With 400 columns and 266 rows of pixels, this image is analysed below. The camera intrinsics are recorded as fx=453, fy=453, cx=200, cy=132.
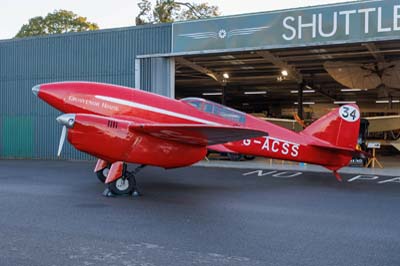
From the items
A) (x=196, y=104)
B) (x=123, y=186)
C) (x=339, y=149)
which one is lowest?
(x=123, y=186)

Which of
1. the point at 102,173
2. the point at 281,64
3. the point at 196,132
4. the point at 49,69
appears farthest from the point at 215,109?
the point at 49,69

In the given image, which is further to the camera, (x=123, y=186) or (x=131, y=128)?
(x=123, y=186)

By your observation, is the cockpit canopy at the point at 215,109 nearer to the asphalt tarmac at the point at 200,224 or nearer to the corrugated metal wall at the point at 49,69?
the asphalt tarmac at the point at 200,224

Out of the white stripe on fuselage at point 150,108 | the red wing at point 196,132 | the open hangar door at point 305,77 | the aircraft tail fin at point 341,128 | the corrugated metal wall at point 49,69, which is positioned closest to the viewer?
the red wing at point 196,132

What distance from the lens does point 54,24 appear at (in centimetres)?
5022

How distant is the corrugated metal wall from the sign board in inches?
74.0

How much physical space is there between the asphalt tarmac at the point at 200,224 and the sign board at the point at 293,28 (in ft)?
17.5


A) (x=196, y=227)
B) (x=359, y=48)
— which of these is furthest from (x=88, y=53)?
(x=196, y=227)

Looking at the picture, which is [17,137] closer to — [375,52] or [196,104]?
[196,104]

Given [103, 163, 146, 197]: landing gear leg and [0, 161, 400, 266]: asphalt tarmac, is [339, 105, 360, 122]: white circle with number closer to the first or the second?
[0, 161, 400, 266]: asphalt tarmac

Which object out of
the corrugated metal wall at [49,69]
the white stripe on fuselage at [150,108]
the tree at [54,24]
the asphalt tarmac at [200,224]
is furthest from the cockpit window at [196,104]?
the tree at [54,24]

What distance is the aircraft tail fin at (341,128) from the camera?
12.1m

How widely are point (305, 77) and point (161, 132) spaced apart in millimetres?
19233

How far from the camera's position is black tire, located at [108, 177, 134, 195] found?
9750 millimetres
